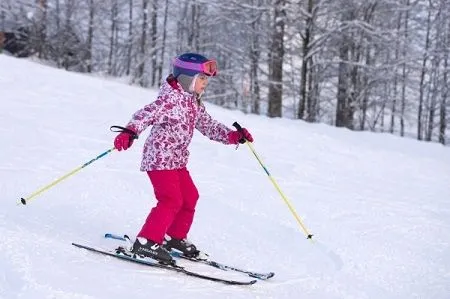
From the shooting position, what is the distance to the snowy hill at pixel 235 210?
390 centimetres

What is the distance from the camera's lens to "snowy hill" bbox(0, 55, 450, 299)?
12.8 ft

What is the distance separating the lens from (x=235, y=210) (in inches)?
248

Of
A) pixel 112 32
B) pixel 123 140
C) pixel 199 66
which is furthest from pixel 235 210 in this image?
pixel 112 32

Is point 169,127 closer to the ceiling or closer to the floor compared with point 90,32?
closer to the floor

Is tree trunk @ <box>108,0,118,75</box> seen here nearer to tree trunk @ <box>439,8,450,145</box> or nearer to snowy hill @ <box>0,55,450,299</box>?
tree trunk @ <box>439,8,450,145</box>

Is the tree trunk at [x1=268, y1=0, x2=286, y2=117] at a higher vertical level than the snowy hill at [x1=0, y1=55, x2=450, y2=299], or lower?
higher

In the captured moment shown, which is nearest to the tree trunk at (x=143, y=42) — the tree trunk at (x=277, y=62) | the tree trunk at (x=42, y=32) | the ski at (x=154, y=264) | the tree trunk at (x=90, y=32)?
the tree trunk at (x=90, y=32)

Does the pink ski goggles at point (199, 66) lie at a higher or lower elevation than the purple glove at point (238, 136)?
higher

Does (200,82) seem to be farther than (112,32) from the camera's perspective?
No

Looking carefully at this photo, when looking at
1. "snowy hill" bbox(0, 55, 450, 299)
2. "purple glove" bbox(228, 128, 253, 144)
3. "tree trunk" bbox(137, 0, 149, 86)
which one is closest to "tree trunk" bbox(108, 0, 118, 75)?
"tree trunk" bbox(137, 0, 149, 86)

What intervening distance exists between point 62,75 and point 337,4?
9.69 metres

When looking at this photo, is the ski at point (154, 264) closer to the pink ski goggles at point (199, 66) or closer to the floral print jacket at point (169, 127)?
the floral print jacket at point (169, 127)

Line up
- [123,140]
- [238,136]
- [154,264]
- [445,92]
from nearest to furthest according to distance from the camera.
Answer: [123,140]
[154,264]
[238,136]
[445,92]

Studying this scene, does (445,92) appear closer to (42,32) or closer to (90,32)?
(90,32)
